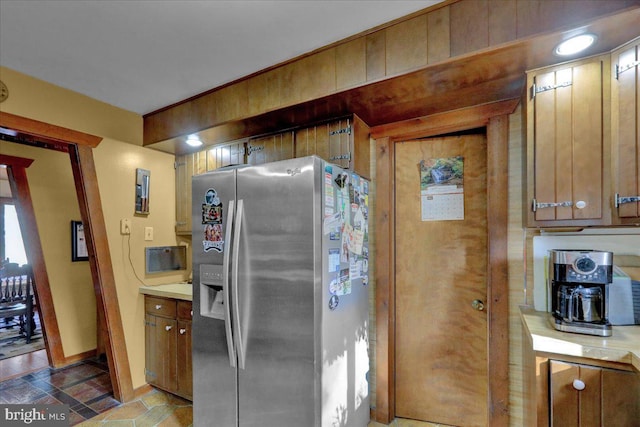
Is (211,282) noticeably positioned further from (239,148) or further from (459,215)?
(459,215)

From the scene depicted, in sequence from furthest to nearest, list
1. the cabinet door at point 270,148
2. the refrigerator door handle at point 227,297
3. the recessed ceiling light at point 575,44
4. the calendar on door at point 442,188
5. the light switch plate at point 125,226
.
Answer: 1. the light switch plate at point 125,226
2. the cabinet door at point 270,148
3. the calendar on door at point 442,188
4. the refrigerator door handle at point 227,297
5. the recessed ceiling light at point 575,44

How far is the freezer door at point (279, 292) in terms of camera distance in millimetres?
1572

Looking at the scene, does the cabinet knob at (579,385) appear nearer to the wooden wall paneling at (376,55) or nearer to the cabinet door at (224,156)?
the wooden wall paneling at (376,55)

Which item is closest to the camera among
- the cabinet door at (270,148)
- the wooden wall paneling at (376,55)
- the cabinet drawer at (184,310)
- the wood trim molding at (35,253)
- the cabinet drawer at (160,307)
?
the wooden wall paneling at (376,55)

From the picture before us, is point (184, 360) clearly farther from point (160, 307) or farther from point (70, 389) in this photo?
point (70, 389)

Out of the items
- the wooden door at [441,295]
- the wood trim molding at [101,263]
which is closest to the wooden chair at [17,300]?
the wood trim molding at [101,263]

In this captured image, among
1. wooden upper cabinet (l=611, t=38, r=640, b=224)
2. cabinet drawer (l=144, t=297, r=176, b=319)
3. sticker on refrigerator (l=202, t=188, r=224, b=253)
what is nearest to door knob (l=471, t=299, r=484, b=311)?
wooden upper cabinet (l=611, t=38, r=640, b=224)

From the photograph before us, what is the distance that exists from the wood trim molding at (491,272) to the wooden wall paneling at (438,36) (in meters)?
0.63

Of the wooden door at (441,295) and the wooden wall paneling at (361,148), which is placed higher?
the wooden wall paneling at (361,148)

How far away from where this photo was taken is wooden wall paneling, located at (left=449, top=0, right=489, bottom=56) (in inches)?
53.5

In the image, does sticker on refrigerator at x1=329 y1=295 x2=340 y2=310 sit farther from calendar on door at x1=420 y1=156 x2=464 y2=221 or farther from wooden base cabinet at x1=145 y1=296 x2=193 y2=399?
wooden base cabinet at x1=145 y1=296 x2=193 y2=399

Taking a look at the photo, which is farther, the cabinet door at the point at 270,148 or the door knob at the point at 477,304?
the cabinet door at the point at 270,148

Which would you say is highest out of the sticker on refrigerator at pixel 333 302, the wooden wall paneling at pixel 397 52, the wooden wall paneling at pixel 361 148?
the wooden wall paneling at pixel 397 52

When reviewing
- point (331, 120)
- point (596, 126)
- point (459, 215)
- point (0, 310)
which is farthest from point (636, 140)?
point (0, 310)
